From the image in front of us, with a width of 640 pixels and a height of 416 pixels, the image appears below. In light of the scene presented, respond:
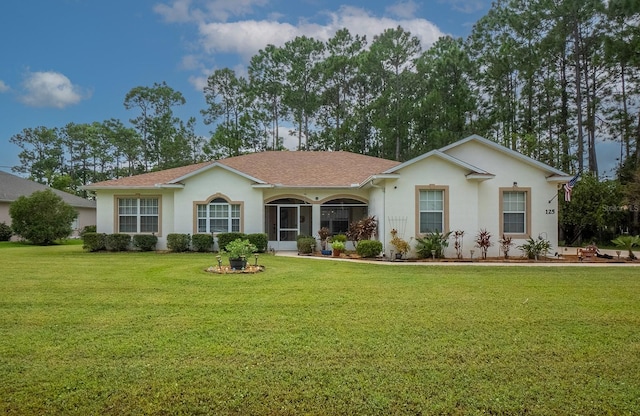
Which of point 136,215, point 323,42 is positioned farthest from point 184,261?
point 323,42

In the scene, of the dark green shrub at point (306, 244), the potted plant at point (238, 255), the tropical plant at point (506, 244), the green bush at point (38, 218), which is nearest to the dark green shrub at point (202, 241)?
the dark green shrub at point (306, 244)

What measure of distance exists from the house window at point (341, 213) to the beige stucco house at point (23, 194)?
22700 mm

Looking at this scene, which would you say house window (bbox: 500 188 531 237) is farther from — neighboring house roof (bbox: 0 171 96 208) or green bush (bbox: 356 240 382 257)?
neighboring house roof (bbox: 0 171 96 208)

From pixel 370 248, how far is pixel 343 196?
435 cm

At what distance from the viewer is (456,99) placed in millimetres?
31438

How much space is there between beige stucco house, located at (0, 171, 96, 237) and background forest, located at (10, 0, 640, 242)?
378 inches

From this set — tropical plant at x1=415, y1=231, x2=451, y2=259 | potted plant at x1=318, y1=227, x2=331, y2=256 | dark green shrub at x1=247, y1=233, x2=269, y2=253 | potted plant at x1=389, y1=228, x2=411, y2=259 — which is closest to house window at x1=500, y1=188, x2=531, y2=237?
tropical plant at x1=415, y1=231, x2=451, y2=259

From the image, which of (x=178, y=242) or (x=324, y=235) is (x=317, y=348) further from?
(x=178, y=242)

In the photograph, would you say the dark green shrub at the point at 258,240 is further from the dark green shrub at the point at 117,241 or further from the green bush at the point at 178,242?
the dark green shrub at the point at 117,241

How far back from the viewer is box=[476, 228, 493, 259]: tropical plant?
50.5 feet

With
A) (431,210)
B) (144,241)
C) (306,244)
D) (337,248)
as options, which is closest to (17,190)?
(144,241)

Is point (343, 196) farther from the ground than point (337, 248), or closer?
farther from the ground

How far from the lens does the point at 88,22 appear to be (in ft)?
63.1

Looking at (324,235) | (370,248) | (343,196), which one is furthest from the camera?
(343,196)
